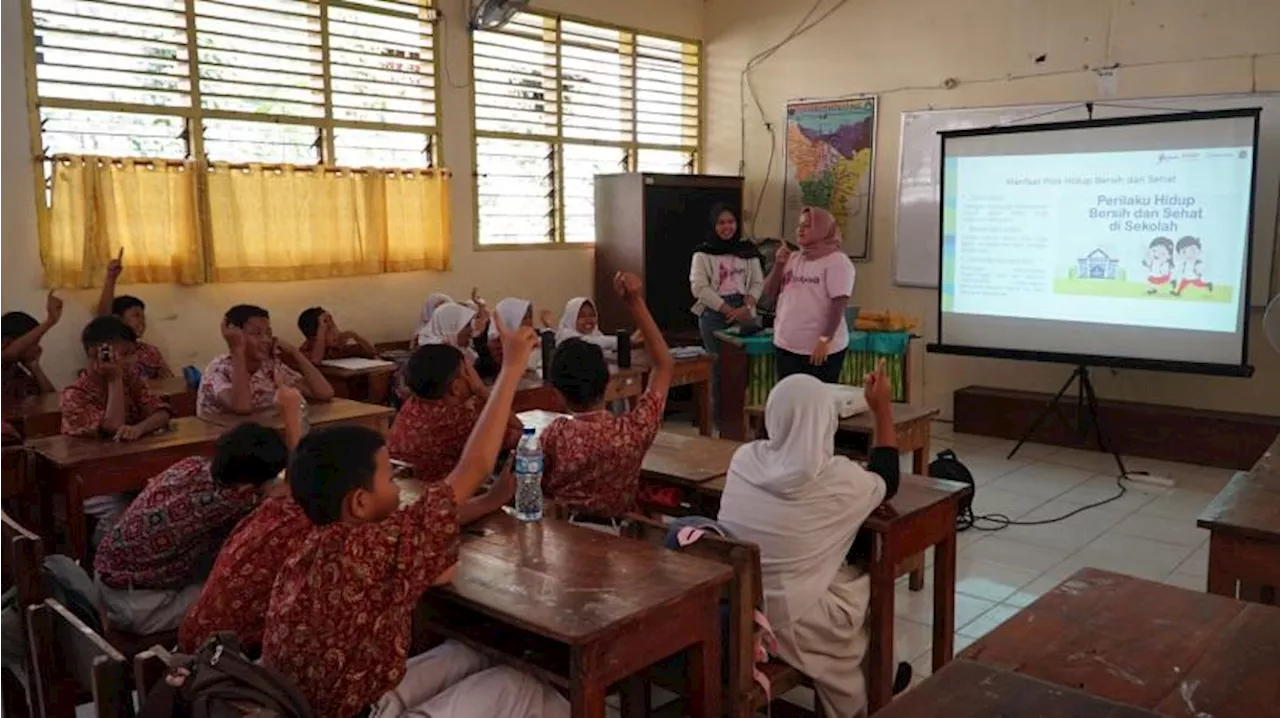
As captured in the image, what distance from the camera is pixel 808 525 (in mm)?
2432

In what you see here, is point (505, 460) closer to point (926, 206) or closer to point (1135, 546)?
point (1135, 546)

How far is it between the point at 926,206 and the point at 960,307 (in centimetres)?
92

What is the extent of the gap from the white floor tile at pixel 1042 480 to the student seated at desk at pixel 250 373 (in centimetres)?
343

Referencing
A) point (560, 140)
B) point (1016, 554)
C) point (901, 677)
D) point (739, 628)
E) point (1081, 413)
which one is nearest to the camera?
point (739, 628)

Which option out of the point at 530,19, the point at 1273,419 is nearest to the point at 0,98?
the point at 530,19

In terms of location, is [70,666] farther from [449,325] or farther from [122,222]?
[449,325]

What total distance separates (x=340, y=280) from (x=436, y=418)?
10.7 feet

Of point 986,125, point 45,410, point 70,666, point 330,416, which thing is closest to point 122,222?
point 45,410

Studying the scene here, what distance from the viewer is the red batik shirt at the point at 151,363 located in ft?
16.4

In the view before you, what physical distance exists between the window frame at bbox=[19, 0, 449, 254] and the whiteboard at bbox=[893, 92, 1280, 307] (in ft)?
10.3

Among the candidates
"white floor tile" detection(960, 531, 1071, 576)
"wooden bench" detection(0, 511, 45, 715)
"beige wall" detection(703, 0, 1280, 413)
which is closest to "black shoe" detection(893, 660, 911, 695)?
"white floor tile" detection(960, 531, 1071, 576)

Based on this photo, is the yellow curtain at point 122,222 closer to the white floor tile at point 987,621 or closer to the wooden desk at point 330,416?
the wooden desk at point 330,416

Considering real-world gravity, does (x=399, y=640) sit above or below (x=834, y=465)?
below

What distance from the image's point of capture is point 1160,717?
1.32 metres
